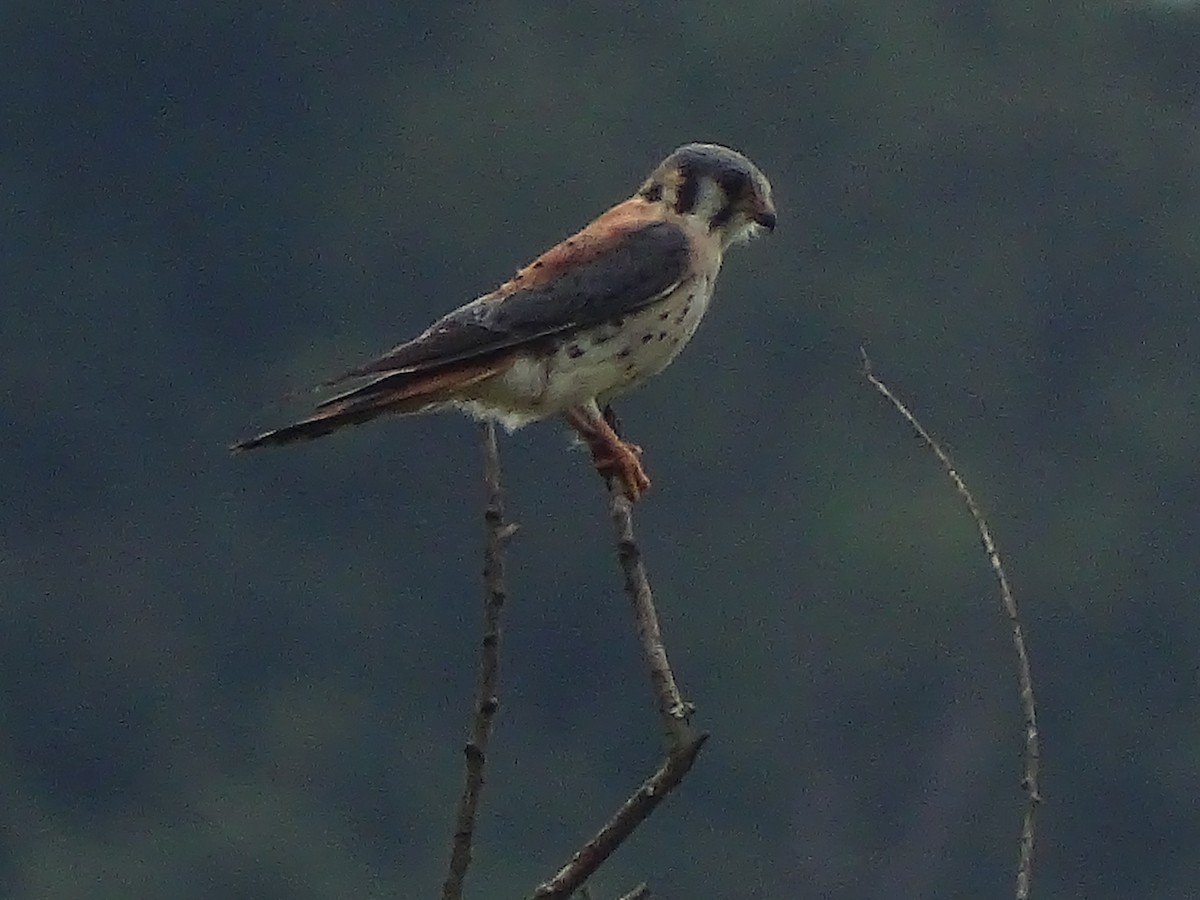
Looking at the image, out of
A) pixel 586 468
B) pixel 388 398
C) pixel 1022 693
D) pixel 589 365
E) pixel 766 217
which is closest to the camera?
pixel 1022 693

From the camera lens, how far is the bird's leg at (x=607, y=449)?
186 inches

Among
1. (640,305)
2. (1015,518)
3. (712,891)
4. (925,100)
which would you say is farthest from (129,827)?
(640,305)

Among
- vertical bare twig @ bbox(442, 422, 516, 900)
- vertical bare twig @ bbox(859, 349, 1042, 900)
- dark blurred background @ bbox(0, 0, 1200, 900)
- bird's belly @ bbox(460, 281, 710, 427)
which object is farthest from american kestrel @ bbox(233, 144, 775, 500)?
dark blurred background @ bbox(0, 0, 1200, 900)

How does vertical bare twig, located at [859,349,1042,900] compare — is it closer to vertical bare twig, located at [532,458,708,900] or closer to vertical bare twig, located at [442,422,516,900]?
vertical bare twig, located at [532,458,708,900]

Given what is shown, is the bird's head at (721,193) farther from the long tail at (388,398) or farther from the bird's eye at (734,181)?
the long tail at (388,398)

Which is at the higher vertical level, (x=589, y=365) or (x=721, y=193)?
(x=721, y=193)

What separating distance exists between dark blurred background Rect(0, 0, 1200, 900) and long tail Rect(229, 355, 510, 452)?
72.3ft

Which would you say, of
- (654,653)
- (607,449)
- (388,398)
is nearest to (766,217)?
(607,449)

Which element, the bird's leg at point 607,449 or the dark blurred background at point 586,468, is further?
the dark blurred background at point 586,468

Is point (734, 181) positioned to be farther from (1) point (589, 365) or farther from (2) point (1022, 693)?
(2) point (1022, 693)

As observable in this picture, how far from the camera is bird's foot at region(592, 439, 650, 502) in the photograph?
15.5 ft

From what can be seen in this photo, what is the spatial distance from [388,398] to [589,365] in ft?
1.69

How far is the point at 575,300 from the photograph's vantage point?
16.5ft

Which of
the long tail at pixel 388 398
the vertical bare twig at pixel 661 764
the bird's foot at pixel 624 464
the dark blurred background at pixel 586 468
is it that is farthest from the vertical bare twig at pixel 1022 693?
the dark blurred background at pixel 586 468
